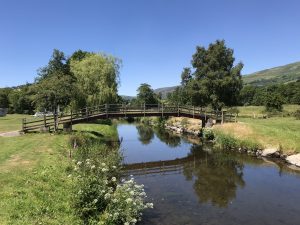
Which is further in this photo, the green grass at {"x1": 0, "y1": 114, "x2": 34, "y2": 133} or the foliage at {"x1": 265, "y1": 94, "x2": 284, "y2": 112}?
the foliage at {"x1": 265, "y1": 94, "x2": 284, "y2": 112}

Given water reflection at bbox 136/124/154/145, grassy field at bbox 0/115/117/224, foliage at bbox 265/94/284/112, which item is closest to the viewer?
grassy field at bbox 0/115/117/224

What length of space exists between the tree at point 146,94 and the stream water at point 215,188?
8338cm

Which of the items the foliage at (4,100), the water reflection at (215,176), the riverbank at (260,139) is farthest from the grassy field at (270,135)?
the foliage at (4,100)

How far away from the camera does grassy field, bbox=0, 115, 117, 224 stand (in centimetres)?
1261

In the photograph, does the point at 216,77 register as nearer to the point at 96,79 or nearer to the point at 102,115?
the point at 96,79

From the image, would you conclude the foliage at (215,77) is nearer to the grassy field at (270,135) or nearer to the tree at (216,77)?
the tree at (216,77)

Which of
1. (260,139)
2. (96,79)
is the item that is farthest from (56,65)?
(260,139)

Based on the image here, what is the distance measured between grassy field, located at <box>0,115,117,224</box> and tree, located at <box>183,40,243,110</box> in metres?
40.6

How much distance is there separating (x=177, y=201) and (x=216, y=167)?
35.3ft

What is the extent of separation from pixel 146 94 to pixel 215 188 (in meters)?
101

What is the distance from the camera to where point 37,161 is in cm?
2097

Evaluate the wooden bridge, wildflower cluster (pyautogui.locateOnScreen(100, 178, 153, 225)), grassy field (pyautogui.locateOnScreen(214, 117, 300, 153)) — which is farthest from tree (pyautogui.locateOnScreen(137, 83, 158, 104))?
wildflower cluster (pyautogui.locateOnScreen(100, 178, 153, 225))

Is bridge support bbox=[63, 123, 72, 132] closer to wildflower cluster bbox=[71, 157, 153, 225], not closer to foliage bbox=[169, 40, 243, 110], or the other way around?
wildflower cluster bbox=[71, 157, 153, 225]

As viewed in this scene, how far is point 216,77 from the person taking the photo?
62156mm
